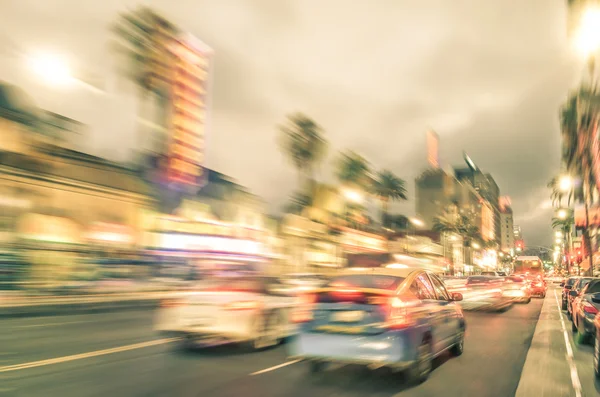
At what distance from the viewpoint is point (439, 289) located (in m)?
9.54

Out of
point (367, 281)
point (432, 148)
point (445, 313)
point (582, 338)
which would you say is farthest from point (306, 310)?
point (432, 148)

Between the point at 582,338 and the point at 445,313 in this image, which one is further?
the point at 582,338

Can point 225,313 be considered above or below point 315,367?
above

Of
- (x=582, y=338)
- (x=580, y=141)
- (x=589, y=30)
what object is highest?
(x=580, y=141)

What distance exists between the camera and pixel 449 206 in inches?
5827

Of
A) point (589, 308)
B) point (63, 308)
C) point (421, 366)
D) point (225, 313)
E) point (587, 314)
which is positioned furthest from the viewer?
point (63, 308)

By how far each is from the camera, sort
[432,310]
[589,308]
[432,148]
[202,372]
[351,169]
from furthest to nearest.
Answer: [432,148], [351,169], [589,308], [432,310], [202,372]

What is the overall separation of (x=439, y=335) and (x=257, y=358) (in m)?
3.23

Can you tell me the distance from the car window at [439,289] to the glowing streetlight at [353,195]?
66.5m

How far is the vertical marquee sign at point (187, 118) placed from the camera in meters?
48.2

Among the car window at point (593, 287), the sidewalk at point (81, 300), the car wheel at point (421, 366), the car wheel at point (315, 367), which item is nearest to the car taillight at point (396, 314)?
the car wheel at point (421, 366)

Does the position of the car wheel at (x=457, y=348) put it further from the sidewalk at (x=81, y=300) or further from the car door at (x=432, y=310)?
the sidewalk at (x=81, y=300)

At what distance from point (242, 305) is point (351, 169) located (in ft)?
217

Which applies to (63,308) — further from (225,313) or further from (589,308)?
(589,308)
